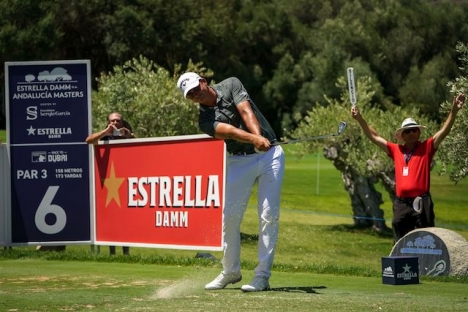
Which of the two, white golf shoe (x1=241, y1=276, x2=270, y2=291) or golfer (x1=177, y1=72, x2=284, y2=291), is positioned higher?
golfer (x1=177, y1=72, x2=284, y2=291)

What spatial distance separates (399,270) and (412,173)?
258 centimetres

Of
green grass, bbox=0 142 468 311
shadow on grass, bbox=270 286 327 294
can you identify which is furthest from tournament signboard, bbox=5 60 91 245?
shadow on grass, bbox=270 286 327 294

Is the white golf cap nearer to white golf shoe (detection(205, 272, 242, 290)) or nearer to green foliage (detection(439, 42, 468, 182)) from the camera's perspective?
white golf shoe (detection(205, 272, 242, 290))

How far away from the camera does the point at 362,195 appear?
30453mm

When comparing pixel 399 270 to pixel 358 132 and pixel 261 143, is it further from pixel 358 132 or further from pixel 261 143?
pixel 358 132

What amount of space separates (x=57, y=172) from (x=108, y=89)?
10.3m

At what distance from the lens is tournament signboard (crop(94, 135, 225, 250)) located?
14273 mm

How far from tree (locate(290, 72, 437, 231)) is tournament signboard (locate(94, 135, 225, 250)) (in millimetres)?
13015

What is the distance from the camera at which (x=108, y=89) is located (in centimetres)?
2567

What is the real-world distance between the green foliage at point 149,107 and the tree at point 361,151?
495 cm

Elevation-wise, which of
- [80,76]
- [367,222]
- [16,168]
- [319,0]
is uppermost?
[319,0]

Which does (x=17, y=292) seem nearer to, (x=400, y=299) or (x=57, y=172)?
(x=400, y=299)

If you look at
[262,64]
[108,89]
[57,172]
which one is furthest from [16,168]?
[262,64]

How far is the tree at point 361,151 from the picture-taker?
27797mm
